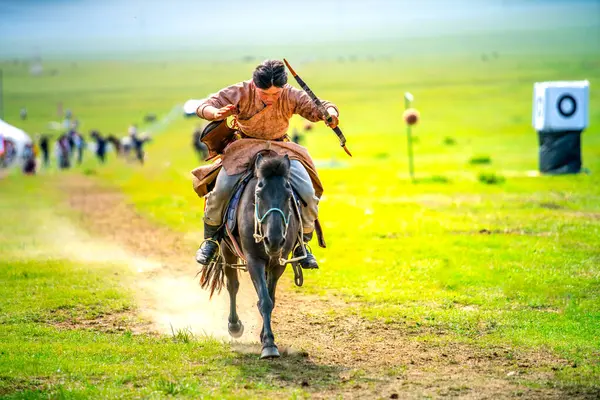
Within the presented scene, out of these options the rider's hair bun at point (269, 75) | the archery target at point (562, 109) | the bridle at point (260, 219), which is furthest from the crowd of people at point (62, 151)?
the bridle at point (260, 219)

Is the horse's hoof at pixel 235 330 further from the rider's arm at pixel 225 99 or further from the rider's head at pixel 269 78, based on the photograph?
the rider's head at pixel 269 78

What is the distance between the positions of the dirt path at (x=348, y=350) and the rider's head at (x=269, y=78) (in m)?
2.77

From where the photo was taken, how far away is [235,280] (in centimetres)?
1160

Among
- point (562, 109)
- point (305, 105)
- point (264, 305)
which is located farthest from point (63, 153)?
point (264, 305)

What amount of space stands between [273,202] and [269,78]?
1.49 m

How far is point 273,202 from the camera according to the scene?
31.8 ft

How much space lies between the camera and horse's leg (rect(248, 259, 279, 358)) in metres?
9.80

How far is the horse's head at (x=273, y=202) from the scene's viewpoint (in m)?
9.62

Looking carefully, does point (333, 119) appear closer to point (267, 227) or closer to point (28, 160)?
point (267, 227)

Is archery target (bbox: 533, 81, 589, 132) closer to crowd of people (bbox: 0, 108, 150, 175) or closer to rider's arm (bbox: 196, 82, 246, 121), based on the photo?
rider's arm (bbox: 196, 82, 246, 121)

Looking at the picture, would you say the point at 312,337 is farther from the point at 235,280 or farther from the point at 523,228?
the point at 523,228

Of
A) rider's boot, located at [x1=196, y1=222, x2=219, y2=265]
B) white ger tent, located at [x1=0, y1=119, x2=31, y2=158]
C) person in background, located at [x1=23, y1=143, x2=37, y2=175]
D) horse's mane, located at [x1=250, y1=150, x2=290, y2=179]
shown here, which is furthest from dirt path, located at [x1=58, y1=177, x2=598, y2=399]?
white ger tent, located at [x1=0, y1=119, x2=31, y2=158]

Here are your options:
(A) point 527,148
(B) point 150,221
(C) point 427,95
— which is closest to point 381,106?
(C) point 427,95

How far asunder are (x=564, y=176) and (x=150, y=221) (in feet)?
37.9
